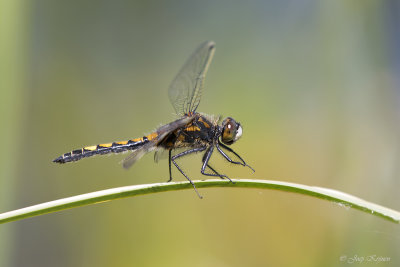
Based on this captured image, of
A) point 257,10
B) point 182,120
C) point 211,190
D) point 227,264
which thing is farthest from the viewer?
point 257,10

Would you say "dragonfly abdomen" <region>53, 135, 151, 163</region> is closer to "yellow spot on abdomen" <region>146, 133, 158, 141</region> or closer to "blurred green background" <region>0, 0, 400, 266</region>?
"yellow spot on abdomen" <region>146, 133, 158, 141</region>

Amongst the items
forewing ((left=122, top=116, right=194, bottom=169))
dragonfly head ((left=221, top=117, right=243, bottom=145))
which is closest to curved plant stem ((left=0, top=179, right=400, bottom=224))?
forewing ((left=122, top=116, right=194, bottom=169))

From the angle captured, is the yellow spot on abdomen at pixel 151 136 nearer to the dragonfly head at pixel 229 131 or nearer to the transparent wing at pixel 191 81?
the transparent wing at pixel 191 81

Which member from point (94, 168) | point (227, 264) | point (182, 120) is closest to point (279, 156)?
point (227, 264)

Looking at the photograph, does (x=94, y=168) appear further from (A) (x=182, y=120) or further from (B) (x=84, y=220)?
(A) (x=182, y=120)

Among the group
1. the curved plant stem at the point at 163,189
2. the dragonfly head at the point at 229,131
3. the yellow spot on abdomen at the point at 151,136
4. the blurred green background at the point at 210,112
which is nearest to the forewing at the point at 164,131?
the yellow spot on abdomen at the point at 151,136

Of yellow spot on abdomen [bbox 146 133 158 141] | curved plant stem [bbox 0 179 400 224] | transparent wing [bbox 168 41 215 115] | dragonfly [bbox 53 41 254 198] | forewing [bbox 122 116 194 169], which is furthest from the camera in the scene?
transparent wing [bbox 168 41 215 115]
